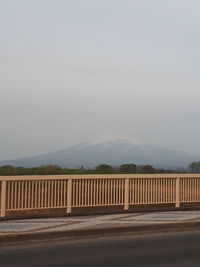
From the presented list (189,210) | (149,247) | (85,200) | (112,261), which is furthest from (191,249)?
(189,210)

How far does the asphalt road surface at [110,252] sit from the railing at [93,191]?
132 inches

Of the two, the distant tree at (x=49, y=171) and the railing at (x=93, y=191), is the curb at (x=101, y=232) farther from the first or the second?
the distant tree at (x=49, y=171)

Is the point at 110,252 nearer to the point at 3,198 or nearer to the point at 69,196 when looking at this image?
the point at 3,198

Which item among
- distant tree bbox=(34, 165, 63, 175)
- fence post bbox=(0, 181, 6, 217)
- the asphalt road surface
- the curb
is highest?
distant tree bbox=(34, 165, 63, 175)

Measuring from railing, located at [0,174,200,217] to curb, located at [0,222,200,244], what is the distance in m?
2.80

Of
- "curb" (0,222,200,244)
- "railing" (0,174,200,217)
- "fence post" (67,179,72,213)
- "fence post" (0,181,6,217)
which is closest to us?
"curb" (0,222,200,244)

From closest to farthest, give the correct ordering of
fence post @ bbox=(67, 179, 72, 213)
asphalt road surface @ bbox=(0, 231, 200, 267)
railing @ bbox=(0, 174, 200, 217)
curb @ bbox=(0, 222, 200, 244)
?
asphalt road surface @ bbox=(0, 231, 200, 267) → curb @ bbox=(0, 222, 200, 244) → railing @ bbox=(0, 174, 200, 217) → fence post @ bbox=(67, 179, 72, 213)

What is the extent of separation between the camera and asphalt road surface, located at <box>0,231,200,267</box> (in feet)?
32.2

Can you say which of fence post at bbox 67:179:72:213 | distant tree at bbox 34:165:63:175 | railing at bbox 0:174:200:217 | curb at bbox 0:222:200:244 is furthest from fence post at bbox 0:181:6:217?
distant tree at bbox 34:165:63:175

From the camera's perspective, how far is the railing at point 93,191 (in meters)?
15.4

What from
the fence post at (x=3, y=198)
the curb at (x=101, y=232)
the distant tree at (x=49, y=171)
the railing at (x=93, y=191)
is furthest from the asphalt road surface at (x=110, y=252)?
the distant tree at (x=49, y=171)

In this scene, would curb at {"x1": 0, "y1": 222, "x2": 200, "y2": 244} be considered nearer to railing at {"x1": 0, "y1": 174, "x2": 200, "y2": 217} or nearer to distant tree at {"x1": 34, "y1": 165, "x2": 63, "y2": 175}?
railing at {"x1": 0, "y1": 174, "x2": 200, "y2": 217}

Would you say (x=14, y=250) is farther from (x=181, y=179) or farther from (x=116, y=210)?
(x=181, y=179)

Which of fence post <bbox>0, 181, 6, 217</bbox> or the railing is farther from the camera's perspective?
the railing
